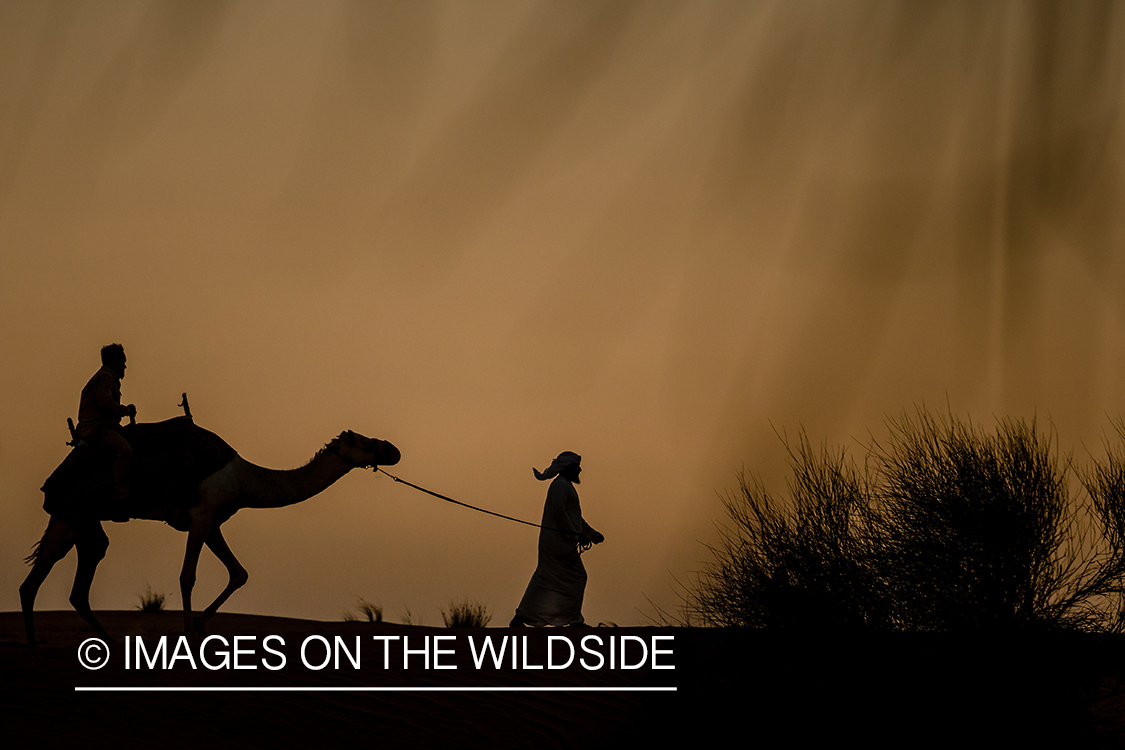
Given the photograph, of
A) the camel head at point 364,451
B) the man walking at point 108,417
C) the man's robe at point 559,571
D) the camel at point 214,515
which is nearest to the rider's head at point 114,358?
the man walking at point 108,417

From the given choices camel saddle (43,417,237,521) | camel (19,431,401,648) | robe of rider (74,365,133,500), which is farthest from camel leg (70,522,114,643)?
robe of rider (74,365,133,500)

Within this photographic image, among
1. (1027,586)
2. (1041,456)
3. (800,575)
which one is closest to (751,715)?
(800,575)

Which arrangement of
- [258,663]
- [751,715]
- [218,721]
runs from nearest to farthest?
[751,715], [218,721], [258,663]

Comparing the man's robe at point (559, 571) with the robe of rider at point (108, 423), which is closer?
the robe of rider at point (108, 423)

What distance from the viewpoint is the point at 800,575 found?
1256 cm

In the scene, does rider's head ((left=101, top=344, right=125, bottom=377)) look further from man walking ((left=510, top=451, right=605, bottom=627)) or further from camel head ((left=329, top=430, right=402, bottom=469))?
man walking ((left=510, top=451, right=605, bottom=627))

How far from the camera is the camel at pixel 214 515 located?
1410cm

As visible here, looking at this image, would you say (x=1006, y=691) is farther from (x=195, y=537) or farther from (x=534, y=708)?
(x=195, y=537)

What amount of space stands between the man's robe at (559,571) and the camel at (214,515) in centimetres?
287

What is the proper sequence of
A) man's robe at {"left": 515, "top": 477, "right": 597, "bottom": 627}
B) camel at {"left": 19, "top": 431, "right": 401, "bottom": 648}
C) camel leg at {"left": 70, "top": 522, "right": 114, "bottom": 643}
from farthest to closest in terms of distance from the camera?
man's robe at {"left": 515, "top": 477, "right": 597, "bottom": 627} < camel leg at {"left": 70, "top": 522, "right": 114, "bottom": 643} < camel at {"left": 19, "top": 431, "right": 401, "bottom": 648}

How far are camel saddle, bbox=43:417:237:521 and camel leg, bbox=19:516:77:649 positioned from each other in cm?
27

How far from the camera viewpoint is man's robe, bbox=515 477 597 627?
16281 mm

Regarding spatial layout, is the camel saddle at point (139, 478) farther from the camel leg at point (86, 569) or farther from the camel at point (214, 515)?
the camel leg at point (86, 569)

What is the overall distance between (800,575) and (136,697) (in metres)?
7.27
